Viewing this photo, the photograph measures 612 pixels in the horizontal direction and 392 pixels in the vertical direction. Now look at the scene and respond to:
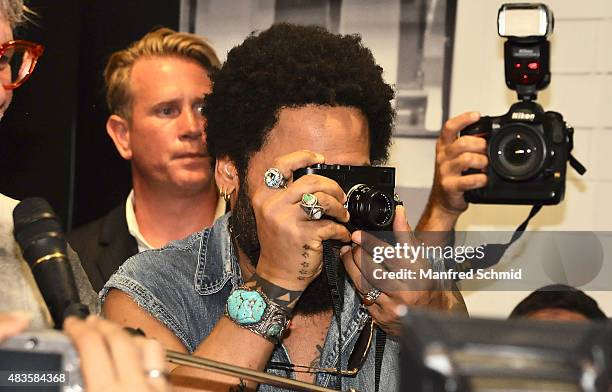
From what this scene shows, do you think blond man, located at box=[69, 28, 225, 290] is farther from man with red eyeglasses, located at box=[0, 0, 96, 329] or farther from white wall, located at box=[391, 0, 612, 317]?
man with red eyeglasses, located at box=[0, 0, 96, 329]

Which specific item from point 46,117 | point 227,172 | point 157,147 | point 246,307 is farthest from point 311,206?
point 46,117

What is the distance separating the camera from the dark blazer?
7.90 ft

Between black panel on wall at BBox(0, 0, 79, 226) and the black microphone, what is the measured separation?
5.22ft

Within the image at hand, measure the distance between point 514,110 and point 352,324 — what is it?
0.44 m

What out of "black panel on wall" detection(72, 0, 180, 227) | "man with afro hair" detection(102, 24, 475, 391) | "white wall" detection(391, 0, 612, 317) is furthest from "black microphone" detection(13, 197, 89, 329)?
"black panel on wall" detection(72, 0, 180, 227)

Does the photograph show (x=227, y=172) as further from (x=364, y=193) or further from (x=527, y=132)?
(x=527, y=132)

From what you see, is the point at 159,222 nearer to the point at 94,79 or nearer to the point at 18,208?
the point at 94,79

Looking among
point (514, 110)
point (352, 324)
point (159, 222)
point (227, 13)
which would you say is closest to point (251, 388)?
point (352, 324)

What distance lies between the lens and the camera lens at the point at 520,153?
161cm

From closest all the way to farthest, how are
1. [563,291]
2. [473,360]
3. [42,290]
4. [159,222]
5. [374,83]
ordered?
1. [473,360]
2. [42,290]
3. [563,291]
4. [374,83]
5. [159,222]

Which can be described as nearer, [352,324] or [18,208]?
[18,208]

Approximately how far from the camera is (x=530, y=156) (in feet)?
5.32

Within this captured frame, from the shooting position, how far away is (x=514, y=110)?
1639mm

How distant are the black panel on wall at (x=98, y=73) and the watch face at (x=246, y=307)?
1342 millimetres
